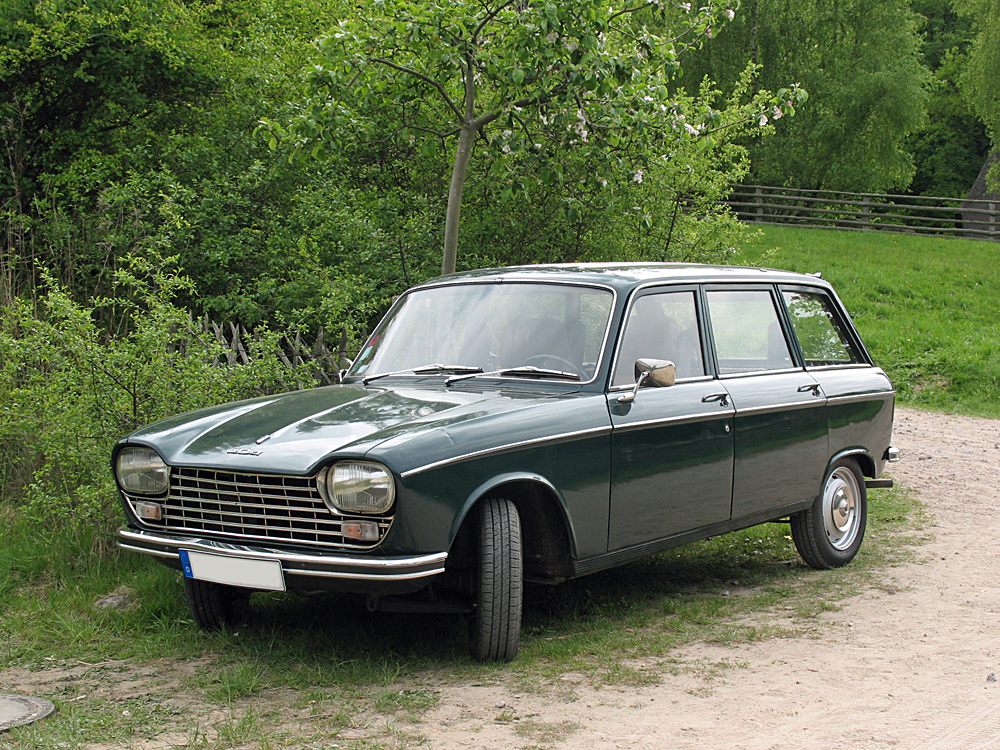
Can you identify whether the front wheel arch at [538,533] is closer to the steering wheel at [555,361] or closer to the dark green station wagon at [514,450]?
the dark green station wagon at [514,450]

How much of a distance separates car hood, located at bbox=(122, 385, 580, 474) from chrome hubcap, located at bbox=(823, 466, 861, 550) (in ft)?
8.51

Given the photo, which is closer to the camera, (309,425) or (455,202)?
(309,425)

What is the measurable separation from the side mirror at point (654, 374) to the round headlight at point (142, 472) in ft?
7.18

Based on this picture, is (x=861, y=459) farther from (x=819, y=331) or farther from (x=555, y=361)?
(x=555, y=361)

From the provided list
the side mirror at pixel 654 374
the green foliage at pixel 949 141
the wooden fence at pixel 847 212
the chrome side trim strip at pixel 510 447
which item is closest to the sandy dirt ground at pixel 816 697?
the chrome side trim strip at pixel 510 447

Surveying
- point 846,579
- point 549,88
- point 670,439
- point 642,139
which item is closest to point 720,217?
point 642,139

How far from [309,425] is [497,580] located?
1.09m

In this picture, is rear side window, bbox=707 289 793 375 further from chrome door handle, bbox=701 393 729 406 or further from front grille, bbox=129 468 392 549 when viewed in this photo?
front grille, bbox=129 468 392 549

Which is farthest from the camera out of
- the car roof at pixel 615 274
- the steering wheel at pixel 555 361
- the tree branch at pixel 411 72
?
the tree branch at pixel 411 72

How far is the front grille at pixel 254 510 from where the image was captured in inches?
172

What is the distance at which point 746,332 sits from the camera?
21.0 feet

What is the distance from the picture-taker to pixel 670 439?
544 centimetres

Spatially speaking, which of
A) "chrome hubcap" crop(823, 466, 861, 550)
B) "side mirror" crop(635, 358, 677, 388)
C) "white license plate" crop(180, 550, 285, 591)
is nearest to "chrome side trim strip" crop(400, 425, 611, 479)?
"side mirror" crop(635, 358, 677, 388)


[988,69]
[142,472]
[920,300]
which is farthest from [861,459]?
[988,69]
